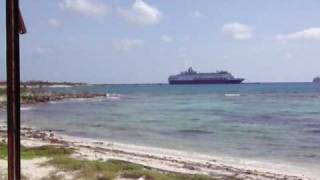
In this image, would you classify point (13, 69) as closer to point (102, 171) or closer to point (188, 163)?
point (102, 171)

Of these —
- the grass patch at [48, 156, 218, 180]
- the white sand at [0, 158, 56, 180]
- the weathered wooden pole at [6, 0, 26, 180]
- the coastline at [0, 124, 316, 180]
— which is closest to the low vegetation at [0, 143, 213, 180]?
the grass patch at [48, 156, 218, 180]

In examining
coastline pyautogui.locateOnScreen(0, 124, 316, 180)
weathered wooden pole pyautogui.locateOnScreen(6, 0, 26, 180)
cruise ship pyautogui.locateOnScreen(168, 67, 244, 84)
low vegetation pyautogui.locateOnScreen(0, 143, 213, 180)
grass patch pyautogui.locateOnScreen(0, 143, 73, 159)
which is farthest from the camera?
cruise ship pyautogui.locateOnScreen(168, 67, 244, 84)

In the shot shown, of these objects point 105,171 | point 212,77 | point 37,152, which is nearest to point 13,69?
point 105,171

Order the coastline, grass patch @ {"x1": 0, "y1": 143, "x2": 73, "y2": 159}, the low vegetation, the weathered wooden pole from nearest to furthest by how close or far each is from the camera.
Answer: the weathered wooden pole < the low vegetation < grass patch @ {"x1": 0, "y1": 143, "x2": 73, "y2": 159} < the coastline

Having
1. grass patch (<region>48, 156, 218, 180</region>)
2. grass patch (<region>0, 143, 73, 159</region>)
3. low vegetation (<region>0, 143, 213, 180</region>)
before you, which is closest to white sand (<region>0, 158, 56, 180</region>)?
low vegetation (<region>0, 143, 213, 180</region>)

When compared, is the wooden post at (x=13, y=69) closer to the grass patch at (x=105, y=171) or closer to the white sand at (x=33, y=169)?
the white sand at (x=33, y=169)

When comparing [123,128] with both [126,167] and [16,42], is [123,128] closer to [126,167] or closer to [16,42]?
[126,167]

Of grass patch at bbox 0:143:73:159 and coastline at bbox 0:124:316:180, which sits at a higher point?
grass patch at bbox 0:143:73:159

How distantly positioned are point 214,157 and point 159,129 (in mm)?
14322

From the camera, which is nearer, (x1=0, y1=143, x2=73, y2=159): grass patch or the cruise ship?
(x1=0, y1=143, x2=73, y2=159): grass patch

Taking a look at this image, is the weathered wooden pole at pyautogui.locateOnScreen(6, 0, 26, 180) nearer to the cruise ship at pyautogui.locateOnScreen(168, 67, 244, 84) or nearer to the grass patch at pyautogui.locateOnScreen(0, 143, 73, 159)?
the grass patch at pyautogui.locateOnScreen(0, 143, 73, 159)

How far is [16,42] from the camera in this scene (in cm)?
534

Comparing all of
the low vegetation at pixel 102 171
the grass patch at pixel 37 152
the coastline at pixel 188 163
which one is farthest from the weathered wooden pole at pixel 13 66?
the coastline at pixel 188 163

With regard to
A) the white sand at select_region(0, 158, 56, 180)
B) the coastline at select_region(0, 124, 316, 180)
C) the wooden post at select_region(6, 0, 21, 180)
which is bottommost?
the coastline at select_region(0, 124, 316, 180)
